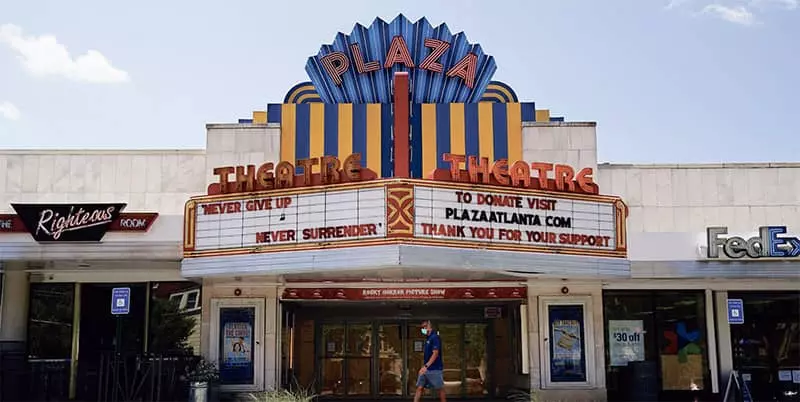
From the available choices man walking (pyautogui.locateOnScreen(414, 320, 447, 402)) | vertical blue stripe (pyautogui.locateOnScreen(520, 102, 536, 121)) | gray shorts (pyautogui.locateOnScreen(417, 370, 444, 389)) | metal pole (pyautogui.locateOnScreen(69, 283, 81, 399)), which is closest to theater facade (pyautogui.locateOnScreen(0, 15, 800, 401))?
vertical blue stripe (pyautogui.locateOnScreen(520, 102, 536, 121))

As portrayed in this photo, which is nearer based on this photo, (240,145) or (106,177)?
(240,145)

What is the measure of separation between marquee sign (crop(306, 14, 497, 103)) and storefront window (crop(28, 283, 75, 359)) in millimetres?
7945

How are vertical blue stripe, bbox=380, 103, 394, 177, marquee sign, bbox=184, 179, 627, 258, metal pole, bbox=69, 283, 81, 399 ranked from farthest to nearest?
metal pole, bbox=69, 283, 81, 399 < vertical blue stripe, bbox=380, 103, 394, 177 < marquee sign, bbox=184, 179, 627, 258

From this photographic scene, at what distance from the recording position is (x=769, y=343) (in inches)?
831

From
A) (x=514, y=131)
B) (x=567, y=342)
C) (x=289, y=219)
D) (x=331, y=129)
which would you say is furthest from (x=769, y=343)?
(x=289, y=219)

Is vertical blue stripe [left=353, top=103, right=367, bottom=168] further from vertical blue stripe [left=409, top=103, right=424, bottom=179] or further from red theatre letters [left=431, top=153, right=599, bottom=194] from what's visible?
red theatre letters [left=431, top=153, right=599, bottom=194]

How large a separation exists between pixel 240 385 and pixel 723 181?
39.7 feet

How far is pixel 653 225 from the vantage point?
20469 millimetres

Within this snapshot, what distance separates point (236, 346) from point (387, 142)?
571 centimetres

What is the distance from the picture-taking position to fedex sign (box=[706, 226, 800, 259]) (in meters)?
18.0

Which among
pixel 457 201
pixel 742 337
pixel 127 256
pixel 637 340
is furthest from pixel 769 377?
pixel 127 256

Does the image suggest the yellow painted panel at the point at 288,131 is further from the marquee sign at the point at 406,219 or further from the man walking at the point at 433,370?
the man walking at the point at 433,370

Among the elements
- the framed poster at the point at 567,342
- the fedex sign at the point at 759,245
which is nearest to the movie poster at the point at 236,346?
the framed poster at the point at 567,342

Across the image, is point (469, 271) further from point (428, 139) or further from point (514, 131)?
point (514, 131)
